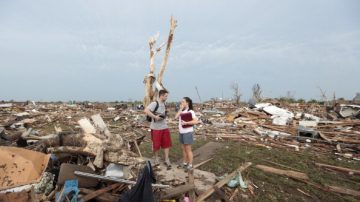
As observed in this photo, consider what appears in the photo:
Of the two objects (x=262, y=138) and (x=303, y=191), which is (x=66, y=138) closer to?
(x=303, y=191)

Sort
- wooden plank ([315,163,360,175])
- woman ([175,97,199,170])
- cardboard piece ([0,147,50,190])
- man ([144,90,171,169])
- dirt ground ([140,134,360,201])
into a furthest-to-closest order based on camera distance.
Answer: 1. wooden plank ([315,163,360,175])
2. man ([144,90,171,169])
3. woman ([175,97,199,170])
4. dirt ground ([140,134,360,201])
5. cardboard piece ([0,147,50,190])

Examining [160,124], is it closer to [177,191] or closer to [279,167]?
[177,191]

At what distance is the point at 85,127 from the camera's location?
20.2ft

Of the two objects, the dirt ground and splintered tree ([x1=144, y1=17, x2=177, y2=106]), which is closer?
the dirt ground

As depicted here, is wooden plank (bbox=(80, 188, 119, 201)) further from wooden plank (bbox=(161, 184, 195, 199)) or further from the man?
the man

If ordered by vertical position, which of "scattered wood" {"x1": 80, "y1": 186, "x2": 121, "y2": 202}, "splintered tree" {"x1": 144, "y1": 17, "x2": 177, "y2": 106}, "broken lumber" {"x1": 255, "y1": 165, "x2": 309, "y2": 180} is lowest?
"broken lumber" {"x1": 255, "y1": 165, "x2": 309, "y2": 180}

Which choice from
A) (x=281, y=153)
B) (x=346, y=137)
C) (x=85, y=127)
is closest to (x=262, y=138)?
(x=281, y=153)

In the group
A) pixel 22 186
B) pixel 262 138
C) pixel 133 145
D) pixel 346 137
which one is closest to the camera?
pixel 22 186

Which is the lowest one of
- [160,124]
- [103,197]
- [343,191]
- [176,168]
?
[343,191]

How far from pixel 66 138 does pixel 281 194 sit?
16.5 ft

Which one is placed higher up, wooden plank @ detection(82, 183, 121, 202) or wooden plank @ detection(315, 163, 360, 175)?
wooden plank @ detection(82, 183, 121, 202)

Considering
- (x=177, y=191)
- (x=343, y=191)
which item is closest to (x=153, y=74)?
(x=177, y=191)

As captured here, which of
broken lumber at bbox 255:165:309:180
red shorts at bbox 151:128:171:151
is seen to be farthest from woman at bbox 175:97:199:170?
broken lumber at bbox 255:165:309:180

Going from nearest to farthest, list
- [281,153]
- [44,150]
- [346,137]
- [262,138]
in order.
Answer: [44,150]
[281,153]
[346,137]
[262,138]
